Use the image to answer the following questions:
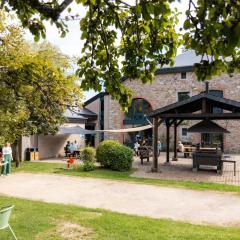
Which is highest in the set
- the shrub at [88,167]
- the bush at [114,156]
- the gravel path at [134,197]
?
the bush at [114,156]

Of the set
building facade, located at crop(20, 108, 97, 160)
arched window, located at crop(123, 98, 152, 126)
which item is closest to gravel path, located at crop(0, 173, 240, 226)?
building facade, located at crop(20, 108, 97, 160)

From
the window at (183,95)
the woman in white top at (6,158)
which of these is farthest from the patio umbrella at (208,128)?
the window at (183,95)

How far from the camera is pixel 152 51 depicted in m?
4.13

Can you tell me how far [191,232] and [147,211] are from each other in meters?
2.32

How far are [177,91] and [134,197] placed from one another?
71.6ft

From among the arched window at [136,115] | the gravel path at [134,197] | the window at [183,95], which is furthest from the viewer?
the arched window at [136,115]

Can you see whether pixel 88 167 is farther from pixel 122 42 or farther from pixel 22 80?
pixel 122 42

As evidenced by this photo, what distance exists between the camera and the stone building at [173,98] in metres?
29.9

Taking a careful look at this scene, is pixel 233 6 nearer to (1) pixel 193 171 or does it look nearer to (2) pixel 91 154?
(1) pixel 193 171

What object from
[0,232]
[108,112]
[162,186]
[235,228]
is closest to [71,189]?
[162,186]

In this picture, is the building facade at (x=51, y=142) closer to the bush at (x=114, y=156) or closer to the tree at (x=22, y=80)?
the bush at (x=114, y=156)

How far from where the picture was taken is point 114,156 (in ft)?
58.6

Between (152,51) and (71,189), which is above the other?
(152,51)

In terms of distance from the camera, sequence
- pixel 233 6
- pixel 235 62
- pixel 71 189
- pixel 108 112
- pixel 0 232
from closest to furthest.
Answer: pixel 233 6, pixel 235 62, pixel 0 232, pixel 71 189, pixel 108 112
